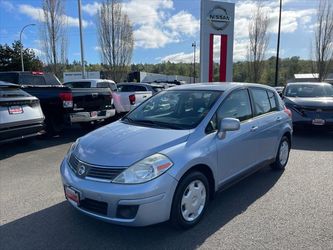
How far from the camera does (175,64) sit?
132 metres

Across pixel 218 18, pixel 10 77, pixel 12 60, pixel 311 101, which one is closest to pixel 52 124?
pixel 10 77

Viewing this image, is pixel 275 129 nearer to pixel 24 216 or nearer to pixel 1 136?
pixel 24 216

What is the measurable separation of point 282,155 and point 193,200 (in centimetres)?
282

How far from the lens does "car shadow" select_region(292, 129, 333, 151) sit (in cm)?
764

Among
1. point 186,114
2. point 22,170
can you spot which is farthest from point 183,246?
point 22,170

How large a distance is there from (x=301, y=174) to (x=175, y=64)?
129413 millimetres

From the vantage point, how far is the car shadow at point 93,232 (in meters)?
3.24

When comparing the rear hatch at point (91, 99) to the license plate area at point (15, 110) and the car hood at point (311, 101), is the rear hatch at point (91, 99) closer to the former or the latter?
the license plate area at point (15, 110)

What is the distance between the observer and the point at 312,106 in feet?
28.5

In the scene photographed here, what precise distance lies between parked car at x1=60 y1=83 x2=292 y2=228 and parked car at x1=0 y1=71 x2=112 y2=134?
4.01 m

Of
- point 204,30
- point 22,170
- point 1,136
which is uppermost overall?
point 204,30

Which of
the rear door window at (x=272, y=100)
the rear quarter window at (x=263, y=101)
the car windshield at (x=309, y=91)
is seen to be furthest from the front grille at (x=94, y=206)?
the car windshield at (x=309, y=91)

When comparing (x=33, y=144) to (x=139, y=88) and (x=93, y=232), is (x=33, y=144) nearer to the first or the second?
(x=93, y=232)

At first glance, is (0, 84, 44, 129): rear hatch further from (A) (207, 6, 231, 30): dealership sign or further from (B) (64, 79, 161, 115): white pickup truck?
(A) (207, 6, 231, 30): dealership sign
